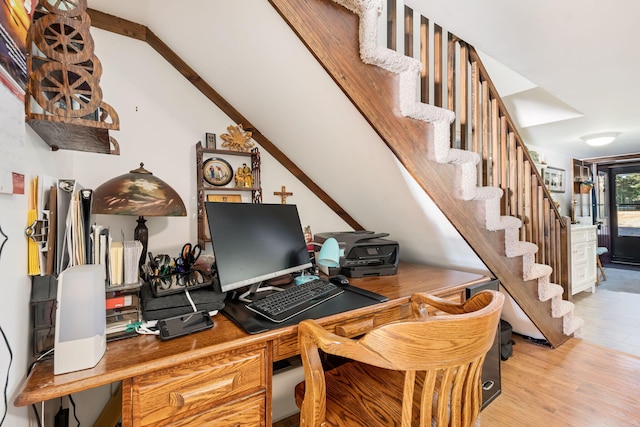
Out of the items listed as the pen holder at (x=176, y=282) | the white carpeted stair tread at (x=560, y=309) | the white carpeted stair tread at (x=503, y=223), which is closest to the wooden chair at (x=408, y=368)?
the pen holder at (x=176, y=282)

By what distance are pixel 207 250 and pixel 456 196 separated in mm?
Answer: 1591

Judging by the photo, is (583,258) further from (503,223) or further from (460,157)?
(460,157)

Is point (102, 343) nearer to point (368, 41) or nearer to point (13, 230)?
point (13, 230)

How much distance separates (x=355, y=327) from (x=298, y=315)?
26cm

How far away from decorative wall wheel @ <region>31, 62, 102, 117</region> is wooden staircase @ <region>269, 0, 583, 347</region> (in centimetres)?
70

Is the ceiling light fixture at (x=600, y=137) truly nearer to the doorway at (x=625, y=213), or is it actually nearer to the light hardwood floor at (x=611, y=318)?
the light hardwood floor at (x=611, y=318)

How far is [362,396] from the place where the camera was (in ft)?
3.51

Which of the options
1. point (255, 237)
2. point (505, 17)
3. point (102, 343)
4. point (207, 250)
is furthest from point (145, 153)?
point (505, 17)

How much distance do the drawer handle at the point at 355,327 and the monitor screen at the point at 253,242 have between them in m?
0.41

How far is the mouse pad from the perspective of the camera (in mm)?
1006

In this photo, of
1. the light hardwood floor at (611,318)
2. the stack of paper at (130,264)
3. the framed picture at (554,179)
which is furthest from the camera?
the framed picture at (554,179)

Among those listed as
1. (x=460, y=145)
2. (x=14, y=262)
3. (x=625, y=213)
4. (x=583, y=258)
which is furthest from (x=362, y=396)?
(x=625, y=213)

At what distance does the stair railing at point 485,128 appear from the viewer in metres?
1.53

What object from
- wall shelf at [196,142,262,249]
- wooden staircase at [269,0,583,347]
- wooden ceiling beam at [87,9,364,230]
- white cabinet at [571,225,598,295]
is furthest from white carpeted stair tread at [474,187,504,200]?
white cabinet at [571,225,598,295]
